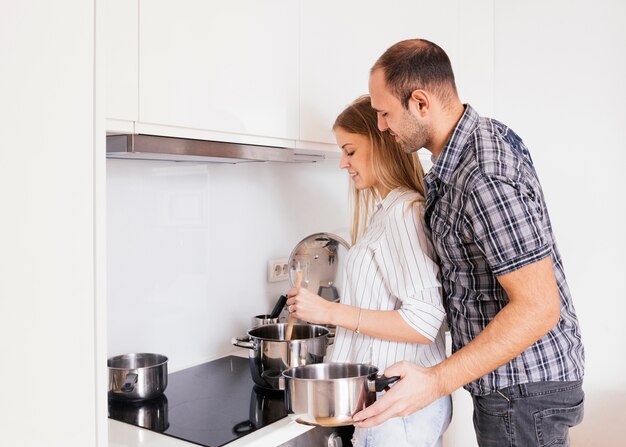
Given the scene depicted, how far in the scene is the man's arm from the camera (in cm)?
116

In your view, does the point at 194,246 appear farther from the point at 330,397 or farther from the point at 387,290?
the point at 330,397

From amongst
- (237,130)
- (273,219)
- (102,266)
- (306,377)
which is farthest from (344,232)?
(102,266)

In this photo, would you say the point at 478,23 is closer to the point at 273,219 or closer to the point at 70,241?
the point at 273,219

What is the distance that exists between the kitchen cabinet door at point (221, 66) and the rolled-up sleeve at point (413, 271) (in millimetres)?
416

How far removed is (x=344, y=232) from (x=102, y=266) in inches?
65.6

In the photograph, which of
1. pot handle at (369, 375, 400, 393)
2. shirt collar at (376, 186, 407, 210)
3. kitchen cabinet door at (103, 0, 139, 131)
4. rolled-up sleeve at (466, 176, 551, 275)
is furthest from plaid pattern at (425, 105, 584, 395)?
kitchen cabinet door at (103, 0, 139, 131)

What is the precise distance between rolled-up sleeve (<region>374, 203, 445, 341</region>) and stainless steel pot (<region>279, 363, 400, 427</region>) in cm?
23

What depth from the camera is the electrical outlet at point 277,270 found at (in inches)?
85.3

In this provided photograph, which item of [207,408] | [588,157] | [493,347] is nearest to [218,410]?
[207,408]

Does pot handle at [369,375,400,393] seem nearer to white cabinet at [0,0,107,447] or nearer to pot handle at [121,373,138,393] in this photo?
white cabinet at [0,0,107,447]

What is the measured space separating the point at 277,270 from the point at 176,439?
919mm

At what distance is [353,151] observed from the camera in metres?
1.59

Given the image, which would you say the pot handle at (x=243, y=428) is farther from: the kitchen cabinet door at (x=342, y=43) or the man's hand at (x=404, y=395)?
the kitchen cabinet door at (x=342, y=43)

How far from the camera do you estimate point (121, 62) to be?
122cm
